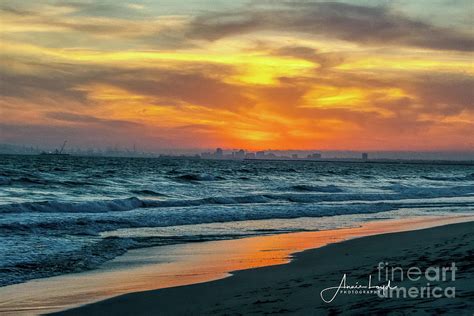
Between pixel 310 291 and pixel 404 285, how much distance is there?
1.28 m

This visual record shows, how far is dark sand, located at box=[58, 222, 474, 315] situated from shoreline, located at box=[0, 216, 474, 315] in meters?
0.43

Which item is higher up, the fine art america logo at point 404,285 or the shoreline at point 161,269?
the fine art america logo at point 404,285

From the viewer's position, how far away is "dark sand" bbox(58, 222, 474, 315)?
5949 mm

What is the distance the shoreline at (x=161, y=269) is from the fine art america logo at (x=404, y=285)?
2.66m

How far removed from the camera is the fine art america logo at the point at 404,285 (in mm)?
6234

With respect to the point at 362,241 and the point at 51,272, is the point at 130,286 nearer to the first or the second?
the point at 51,272

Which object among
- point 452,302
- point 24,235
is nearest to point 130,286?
point 452,302

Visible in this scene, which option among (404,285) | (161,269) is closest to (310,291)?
(404,285)

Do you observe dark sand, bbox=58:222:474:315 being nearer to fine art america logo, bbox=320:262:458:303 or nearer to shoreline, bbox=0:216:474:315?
fine art america logo, bbox=320:262:458:303

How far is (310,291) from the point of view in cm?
743
